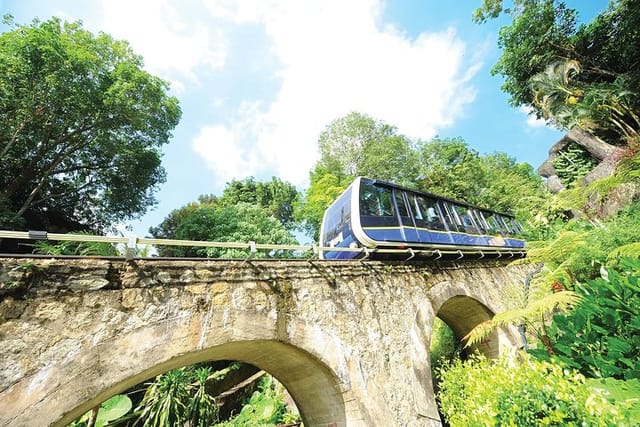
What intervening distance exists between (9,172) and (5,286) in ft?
44.9

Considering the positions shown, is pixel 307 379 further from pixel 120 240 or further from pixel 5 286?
pixel 5 286

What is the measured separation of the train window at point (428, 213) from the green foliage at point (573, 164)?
9785 mm

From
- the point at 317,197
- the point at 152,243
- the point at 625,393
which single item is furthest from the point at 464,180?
the point at 152,243

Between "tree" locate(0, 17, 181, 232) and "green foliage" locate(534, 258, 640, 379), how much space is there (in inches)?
541

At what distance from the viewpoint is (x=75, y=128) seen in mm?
11164

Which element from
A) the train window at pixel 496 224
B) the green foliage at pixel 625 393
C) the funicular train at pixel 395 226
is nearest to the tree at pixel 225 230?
the funicular train at pixel 395 226

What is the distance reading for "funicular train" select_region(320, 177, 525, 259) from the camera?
5457 mm

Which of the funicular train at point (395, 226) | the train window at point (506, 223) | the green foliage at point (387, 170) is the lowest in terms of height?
the funicular train at point (395, 226)

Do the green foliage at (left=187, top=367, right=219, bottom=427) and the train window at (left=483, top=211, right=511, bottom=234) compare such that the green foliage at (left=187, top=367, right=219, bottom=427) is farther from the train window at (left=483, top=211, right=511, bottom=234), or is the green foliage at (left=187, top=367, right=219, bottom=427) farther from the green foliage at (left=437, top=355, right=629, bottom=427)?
the train window at (left=483, top=211, right=511, bottom=234)

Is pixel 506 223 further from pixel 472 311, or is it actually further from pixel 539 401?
pixel 539 401

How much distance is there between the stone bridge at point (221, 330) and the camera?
1802mm

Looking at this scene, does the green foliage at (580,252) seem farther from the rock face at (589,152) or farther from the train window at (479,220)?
the rock face at (589,152)

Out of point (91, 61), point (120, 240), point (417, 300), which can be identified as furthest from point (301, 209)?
point (120, 240)

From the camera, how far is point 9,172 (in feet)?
35.3
